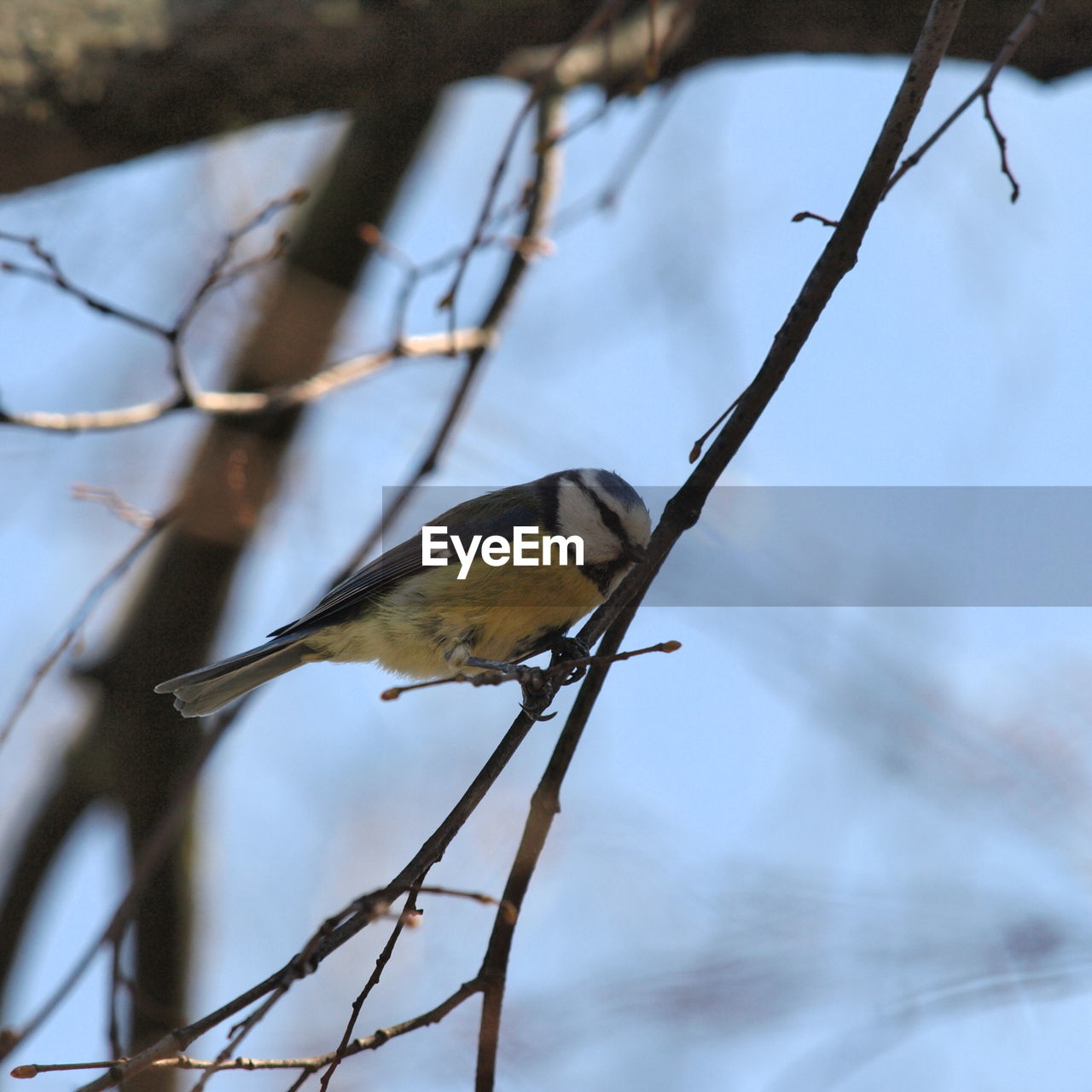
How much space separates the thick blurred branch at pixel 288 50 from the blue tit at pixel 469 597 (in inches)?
44.2

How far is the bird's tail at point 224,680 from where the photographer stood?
2494mm

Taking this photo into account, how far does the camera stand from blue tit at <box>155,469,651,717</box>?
2.49m

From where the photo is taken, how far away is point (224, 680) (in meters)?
2.53

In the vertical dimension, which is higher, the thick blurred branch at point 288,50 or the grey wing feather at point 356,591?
the thick blurred branch at point 288,50

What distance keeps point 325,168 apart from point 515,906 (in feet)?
9.17

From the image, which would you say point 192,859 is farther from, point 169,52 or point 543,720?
point 169,52

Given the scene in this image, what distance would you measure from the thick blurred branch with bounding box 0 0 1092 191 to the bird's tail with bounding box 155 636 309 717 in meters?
1.20

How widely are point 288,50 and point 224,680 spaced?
4.88 feet

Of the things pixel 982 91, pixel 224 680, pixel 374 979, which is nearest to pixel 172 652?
pixel 224 680

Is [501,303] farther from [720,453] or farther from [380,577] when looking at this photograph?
[720,453]

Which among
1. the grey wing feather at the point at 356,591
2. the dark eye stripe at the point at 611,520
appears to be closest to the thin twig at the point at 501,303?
the grey wing feather at the point at 356,591

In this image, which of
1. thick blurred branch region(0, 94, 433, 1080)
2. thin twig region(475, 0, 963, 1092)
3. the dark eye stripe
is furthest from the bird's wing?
thin twig region(475, 0, 963, 1092)

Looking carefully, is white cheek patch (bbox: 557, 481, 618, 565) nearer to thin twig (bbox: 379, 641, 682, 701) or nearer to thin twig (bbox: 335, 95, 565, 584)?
thin twig (bbox: 335, 95, 565, 584)

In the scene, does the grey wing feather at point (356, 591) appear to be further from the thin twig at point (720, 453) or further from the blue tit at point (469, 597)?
the thin twig at point (720, 453)
